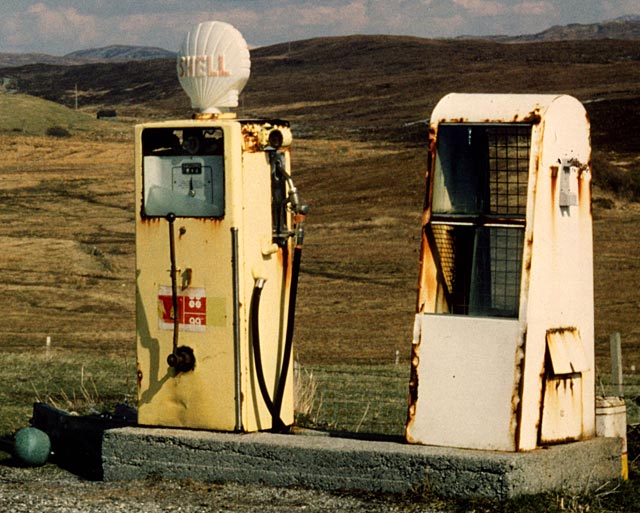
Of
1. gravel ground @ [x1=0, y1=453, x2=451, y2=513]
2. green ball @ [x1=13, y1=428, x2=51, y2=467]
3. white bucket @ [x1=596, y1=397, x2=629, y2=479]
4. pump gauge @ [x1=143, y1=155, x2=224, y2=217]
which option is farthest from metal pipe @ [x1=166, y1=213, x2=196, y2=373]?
white bucket @ [x1=596, y1=397, x2=629, y2=479]

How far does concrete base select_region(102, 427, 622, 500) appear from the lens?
7.20 meters

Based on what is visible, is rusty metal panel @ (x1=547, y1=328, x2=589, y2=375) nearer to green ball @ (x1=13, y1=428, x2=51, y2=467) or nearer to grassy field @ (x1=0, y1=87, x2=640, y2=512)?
grassy field @ (x1=0, y1=87, x2=640, y2=512)

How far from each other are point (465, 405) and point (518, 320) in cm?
59

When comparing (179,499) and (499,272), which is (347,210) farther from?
(179,499)

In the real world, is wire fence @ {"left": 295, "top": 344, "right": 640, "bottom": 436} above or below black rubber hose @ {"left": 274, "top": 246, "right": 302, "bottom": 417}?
below

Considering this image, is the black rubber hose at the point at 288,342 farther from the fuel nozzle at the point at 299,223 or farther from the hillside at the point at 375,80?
the hillside at the point at 375,80

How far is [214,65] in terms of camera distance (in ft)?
28.7

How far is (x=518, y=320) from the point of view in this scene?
7480mm

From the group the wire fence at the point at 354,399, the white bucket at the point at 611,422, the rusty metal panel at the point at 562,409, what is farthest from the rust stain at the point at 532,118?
the wire fence at the point at 354,399

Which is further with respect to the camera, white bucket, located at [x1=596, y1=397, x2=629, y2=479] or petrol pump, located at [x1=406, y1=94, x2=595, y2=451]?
white bucket, located at [x1=596, y1=397, x2=629, y2=479]

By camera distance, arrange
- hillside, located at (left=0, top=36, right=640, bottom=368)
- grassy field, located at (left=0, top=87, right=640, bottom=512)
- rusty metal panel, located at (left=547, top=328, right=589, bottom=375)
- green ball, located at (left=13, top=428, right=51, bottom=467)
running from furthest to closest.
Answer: hillside, located at (left=0, top=36, right=640, bottom=368) < grassy field, located at (left=0, top=87, right=640, bottom=512) < green ball, located at (left=13, top=428, right=51, bottom=467) < rusty metal panel, located at (left=547, top=328, right=589, bottom=375)

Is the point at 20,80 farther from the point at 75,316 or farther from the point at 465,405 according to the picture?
the point at 465,405

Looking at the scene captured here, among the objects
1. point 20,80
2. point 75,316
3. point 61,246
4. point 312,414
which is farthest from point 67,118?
point 20,80

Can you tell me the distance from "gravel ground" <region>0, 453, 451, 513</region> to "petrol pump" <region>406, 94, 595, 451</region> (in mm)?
650
